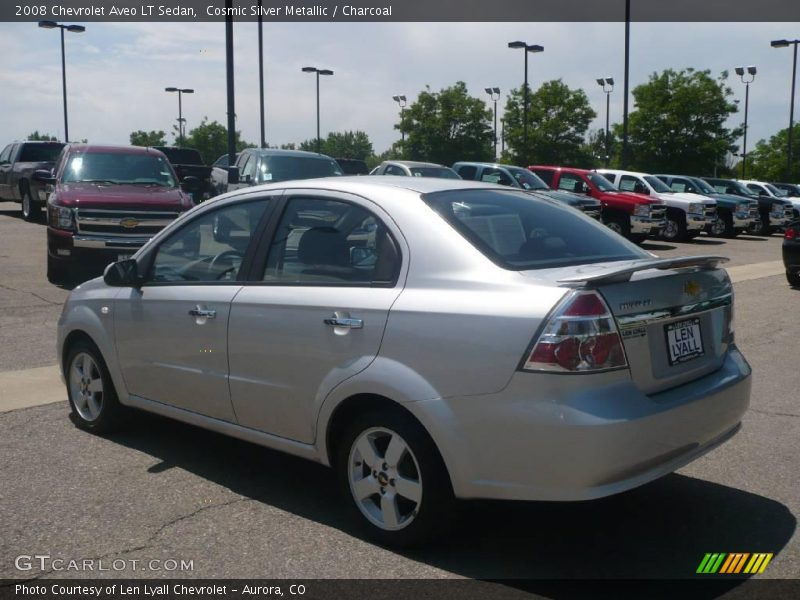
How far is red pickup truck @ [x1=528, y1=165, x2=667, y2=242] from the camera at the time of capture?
23000 millimetres

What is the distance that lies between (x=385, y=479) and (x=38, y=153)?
79.9ft

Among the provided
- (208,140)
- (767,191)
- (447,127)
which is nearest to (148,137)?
(208,140)

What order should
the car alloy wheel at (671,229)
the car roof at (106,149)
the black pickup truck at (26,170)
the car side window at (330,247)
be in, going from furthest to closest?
the car alloy wheel at (671,229) → the black pickup truck at (26,170) → the car roof at (106,149) → the car side window at (330,247)

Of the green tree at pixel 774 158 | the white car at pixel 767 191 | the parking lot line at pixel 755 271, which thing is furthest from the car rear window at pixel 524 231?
the green tree at pixel 774 158

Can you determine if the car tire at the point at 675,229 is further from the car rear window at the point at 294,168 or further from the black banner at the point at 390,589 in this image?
the black banner at the point at 390,589

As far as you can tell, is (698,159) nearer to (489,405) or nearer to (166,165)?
(166,165)

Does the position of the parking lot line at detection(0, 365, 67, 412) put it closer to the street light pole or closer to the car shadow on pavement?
the car shadow on pavement

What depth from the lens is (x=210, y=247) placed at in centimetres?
522

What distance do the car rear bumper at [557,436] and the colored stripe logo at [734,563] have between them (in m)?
0.46

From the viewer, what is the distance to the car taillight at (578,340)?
140 inches

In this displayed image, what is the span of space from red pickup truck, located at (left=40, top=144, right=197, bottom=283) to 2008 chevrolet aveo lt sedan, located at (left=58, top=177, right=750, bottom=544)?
787 cm

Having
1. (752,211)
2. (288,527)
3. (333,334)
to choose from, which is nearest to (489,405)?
(333,334)

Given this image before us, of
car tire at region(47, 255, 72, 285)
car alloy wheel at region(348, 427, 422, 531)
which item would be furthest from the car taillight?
car tire at region(47, 255, 72, 285)

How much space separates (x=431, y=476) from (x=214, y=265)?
194cm
